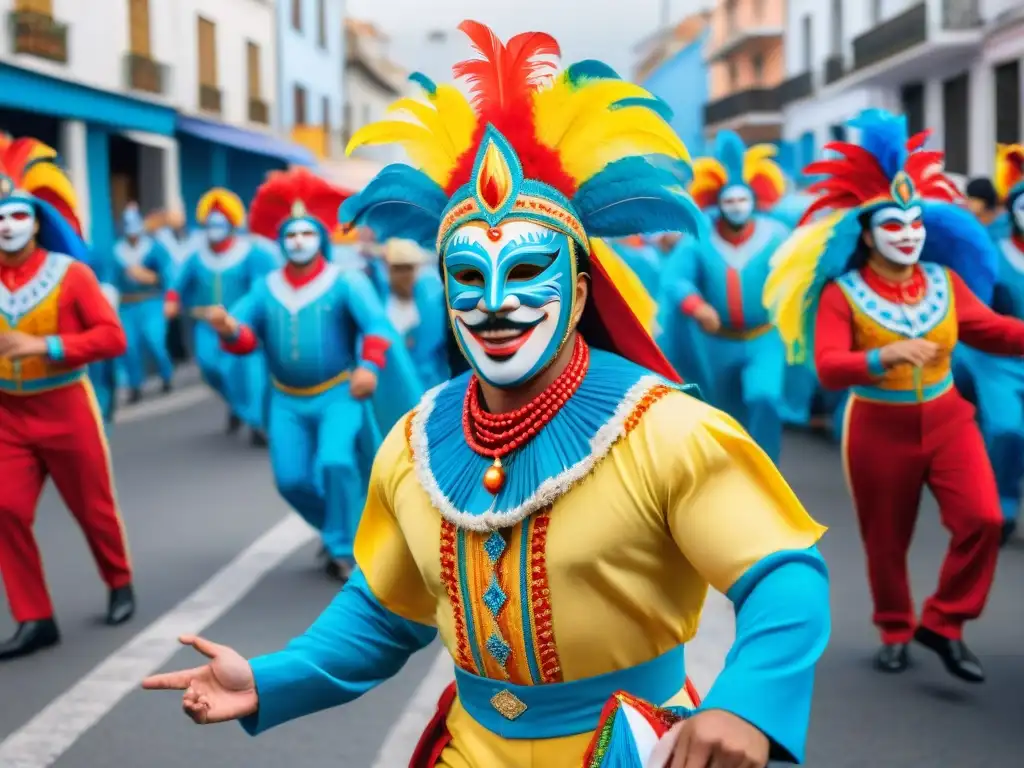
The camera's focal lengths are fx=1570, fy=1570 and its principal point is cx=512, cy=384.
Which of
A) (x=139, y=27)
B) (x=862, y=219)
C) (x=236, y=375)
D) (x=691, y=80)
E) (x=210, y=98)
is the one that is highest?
(x=691, y=80)

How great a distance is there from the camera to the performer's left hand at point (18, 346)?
6.49 m

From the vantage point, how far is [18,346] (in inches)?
256

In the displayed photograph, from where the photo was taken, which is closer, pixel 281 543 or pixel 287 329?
pixel 287 329

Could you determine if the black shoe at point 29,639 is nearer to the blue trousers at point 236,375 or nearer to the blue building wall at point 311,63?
the blue trousers at point 236,375

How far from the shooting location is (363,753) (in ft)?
17.4

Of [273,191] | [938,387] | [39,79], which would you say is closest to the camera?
[938,387]

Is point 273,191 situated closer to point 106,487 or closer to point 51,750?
point 106,487

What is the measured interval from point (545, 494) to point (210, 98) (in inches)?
1174

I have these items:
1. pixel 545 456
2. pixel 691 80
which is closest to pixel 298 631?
pixel 545 456

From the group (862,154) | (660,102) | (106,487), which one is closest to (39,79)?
(106,487)

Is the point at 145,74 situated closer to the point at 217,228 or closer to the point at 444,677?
the point at 217,228

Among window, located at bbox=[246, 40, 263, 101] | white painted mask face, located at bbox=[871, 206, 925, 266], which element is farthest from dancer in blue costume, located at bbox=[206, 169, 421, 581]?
window, located at bbox=[246, 40, 263, 101]

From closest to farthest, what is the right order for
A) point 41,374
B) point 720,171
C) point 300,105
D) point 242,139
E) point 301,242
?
1. point 41,374
2. point 301,242
3. point 720,171
4. point 242,139
5. point 300,105

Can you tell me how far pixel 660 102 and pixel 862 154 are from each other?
11.0 ft
